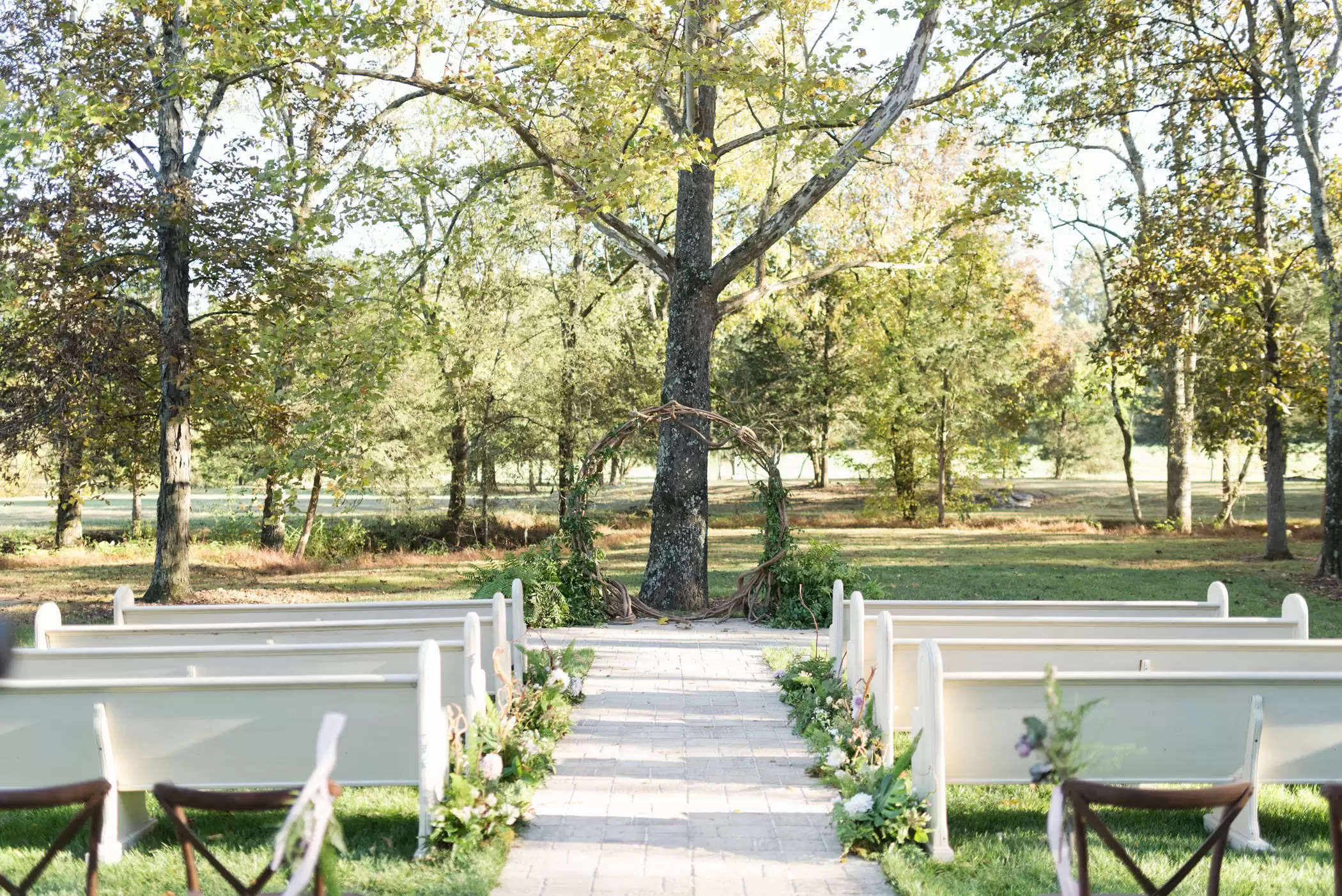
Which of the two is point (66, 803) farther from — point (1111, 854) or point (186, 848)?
point (1111, 854)

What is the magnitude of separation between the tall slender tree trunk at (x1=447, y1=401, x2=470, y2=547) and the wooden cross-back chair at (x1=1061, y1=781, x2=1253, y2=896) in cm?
2108

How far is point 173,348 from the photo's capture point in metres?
12.9

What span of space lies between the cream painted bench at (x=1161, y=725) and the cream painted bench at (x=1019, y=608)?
184 centimetres

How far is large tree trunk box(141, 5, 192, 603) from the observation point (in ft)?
42.5

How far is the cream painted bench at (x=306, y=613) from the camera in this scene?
24.0 ft

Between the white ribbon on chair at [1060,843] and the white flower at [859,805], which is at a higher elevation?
the white ribbon on chair at [1060,843]

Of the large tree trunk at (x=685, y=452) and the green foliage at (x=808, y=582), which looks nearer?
the green foliage at (x=808, y=582)

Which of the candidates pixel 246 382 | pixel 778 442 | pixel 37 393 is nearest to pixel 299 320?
pixel 246 382

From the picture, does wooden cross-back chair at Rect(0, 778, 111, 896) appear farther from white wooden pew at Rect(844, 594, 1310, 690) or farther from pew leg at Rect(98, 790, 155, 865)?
white wooden pew at Rect(844, 594, 1310, 690)

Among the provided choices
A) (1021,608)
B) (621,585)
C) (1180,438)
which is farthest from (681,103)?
(1180,438)

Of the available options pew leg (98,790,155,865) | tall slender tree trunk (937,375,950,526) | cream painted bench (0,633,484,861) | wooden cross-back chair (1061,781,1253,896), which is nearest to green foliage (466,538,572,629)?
pew leg (98,790,155,865)

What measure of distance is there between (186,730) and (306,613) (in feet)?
8.71

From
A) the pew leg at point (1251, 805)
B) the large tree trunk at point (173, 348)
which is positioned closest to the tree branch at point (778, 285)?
the large tree trunk at point (173, 348)

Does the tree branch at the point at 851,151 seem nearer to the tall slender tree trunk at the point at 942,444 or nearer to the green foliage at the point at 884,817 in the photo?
the green foliage at the point at 884,817
